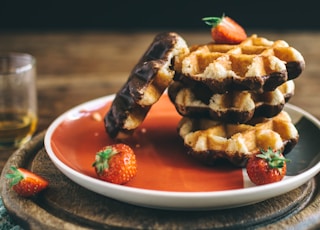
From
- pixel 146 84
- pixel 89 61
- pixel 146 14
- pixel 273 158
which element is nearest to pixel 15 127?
pixel 146 84

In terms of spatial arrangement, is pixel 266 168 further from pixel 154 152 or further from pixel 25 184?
pixel 25 184

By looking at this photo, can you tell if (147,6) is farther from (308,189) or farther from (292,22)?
(308,189)

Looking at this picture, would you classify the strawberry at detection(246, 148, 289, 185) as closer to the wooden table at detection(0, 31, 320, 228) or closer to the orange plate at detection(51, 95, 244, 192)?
the orange plate at detection(51, 95, 244, 192)

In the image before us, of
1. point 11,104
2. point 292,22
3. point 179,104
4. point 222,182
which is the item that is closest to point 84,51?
point 11,104

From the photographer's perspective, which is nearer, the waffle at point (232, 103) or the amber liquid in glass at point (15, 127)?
the waffle at point (232, 103)

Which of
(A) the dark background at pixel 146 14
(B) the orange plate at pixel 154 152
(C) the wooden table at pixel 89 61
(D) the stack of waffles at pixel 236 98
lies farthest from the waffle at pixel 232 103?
(A) the dark background at pixel 146 14

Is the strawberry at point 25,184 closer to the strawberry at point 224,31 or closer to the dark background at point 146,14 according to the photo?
the strawberry at point 224,31
